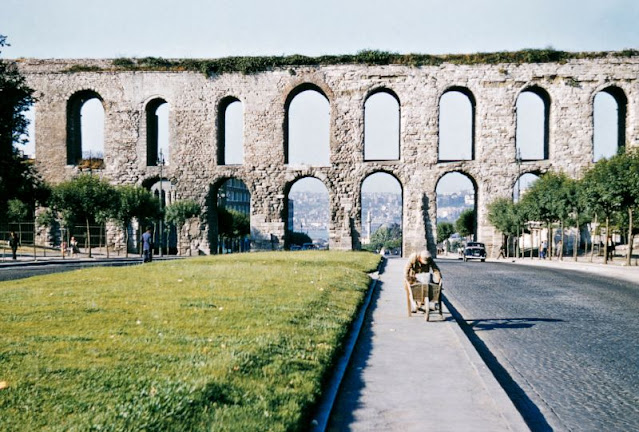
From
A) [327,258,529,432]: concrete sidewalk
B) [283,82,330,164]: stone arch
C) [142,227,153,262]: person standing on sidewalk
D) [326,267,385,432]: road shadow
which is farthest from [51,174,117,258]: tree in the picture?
[326,267,385,432]: road shadow

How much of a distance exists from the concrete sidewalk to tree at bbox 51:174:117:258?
2989 centimetres

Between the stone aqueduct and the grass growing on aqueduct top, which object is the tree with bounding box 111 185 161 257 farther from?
the grass growing on aqueduct top

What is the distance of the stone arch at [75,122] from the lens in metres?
40.9

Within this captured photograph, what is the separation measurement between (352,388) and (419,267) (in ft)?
17.4

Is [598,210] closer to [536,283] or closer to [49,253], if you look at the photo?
[536,283]

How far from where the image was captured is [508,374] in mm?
7070

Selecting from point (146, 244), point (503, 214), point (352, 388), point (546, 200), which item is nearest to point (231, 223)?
point (503, 214)

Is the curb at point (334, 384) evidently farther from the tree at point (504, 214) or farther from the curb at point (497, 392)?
the tree at point (504, 214)

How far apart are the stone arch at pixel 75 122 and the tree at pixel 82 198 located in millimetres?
5201

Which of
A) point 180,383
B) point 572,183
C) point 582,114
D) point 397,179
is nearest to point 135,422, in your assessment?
point 180,383

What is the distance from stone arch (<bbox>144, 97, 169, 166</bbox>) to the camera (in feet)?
133

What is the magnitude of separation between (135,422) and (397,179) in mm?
36128

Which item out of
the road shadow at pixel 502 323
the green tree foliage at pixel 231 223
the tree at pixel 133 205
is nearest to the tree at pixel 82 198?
the tree at pixel 133 205

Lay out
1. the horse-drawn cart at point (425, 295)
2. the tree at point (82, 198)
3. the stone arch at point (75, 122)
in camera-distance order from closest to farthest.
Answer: the horse-drawn cart at point (425, 295), the tree at point (82, 198), the stone arch at point (75, 122)
